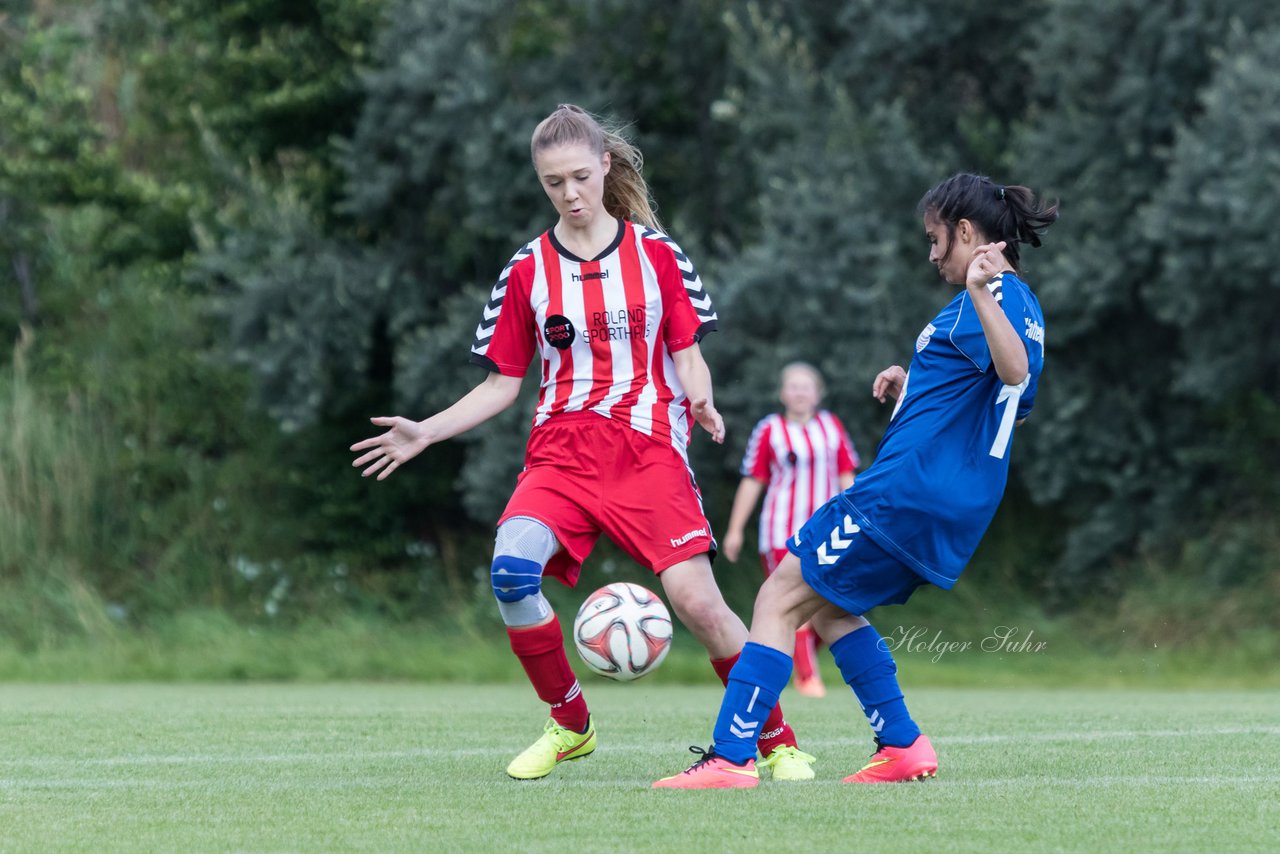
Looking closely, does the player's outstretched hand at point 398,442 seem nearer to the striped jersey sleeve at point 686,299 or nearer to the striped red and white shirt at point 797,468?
the striped jersey sleeve at point 686,299

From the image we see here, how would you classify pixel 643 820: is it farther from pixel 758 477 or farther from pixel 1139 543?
pixel 1139 543

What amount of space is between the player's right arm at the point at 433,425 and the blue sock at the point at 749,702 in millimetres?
1121

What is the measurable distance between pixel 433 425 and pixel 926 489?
1550 millimetres

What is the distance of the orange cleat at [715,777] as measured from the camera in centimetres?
477

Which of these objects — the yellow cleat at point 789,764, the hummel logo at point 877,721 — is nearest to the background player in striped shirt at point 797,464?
the yellow cleat at point 789,764

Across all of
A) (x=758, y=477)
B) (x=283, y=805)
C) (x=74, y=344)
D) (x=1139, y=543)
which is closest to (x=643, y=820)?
(x=283, y=805)

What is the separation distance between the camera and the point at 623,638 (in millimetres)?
5441

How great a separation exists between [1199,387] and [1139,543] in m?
1.80

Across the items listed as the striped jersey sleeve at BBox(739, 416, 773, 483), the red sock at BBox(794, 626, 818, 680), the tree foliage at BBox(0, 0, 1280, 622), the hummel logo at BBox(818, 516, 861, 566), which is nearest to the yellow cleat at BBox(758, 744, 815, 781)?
the hummel logo at BBox(818, 516, 861, 566)

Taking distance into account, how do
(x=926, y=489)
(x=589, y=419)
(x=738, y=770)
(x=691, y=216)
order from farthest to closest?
(x=691, y=216) → (x=589, y=419) → (x=738, y=770) → (x=926, y=489)

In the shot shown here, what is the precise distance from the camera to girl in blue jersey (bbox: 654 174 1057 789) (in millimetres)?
4703

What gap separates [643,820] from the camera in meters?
4.16

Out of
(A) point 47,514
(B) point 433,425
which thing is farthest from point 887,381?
(A) point 47,514

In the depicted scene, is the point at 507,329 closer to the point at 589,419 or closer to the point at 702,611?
the point at 589,419
